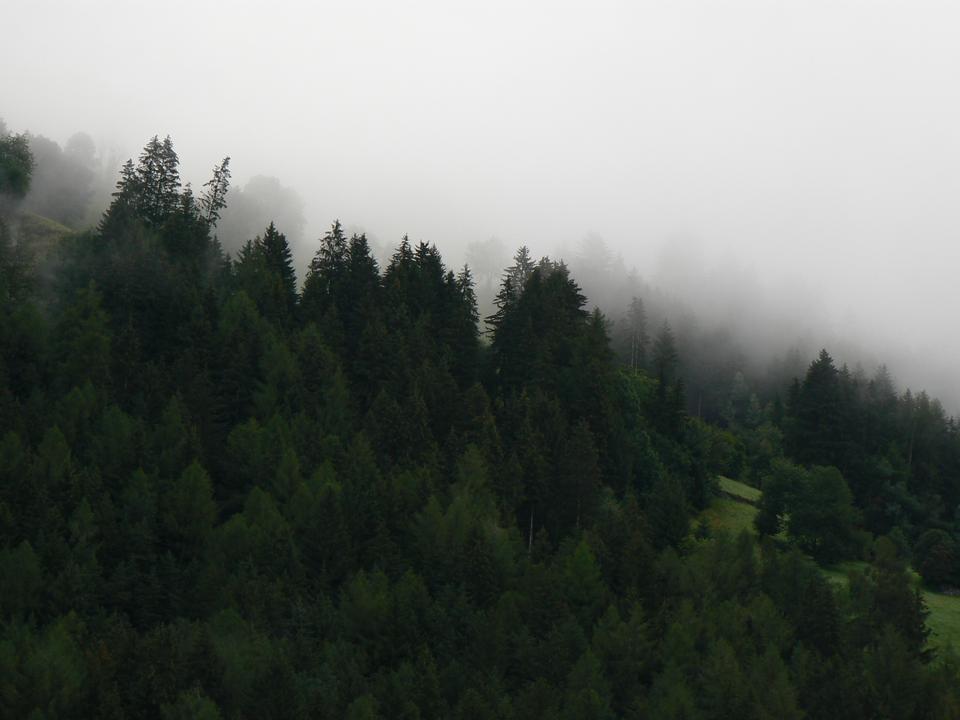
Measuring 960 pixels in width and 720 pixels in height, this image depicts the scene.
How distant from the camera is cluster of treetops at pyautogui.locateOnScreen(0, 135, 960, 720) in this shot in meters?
48.6

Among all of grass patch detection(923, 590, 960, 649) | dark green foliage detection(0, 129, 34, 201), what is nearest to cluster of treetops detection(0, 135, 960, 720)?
grass patch detection(923, 590, 960, 649)

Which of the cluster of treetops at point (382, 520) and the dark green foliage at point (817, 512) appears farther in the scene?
the dark green foliage at point (817, 512)

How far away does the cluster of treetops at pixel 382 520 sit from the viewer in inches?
1913

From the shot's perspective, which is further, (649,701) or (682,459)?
(682,459)

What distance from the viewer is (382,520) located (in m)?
61.4

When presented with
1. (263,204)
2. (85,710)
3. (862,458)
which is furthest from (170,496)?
(263,204)

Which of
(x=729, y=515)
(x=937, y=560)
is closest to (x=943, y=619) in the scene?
(x=937, y=560)

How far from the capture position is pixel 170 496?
58562 millimetres

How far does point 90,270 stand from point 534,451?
4621 centimetres

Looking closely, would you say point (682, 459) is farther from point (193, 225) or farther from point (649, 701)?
point (193, 225)

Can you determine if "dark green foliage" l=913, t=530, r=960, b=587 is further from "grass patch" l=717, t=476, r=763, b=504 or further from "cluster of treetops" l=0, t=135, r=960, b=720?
"grass patch" l=717, t=476, r=763, b=504

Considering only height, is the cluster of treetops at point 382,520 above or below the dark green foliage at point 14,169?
below

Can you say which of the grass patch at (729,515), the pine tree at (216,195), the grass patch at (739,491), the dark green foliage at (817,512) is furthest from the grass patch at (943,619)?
the pine tree at (216,195)

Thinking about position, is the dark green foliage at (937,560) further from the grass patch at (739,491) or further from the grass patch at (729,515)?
the grass patch at (739,491)
